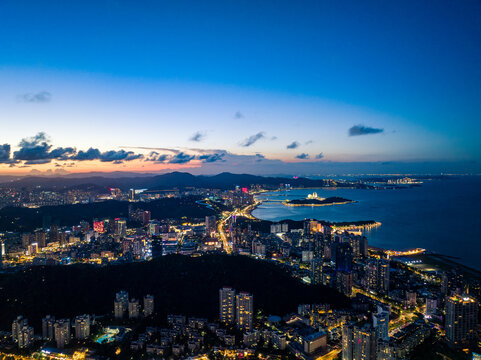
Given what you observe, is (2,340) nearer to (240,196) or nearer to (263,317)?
(263,317)

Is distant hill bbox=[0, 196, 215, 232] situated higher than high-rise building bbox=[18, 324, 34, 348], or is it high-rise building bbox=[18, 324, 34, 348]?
distant hill bbox=[0, 196, 215, 232]

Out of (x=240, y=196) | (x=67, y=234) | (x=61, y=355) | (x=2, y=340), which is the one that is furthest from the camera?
(x=240, y=196)

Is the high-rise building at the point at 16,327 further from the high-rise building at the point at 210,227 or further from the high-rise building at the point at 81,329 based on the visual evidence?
the high-rise building at the point at 210,227

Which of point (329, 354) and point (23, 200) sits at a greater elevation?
point (23, 200)

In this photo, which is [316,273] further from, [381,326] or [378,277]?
[381,326]

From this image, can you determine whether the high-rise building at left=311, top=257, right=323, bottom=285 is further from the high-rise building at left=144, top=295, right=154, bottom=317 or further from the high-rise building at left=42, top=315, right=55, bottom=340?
the high-rise building at left=42, top=315, right=55, bottom=340

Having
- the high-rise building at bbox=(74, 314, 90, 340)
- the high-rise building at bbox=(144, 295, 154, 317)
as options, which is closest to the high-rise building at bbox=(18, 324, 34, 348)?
the high-rise building at bbox=(74, 314, 90, 340)

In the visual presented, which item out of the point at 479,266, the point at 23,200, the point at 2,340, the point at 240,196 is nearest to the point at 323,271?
the point at 479,266

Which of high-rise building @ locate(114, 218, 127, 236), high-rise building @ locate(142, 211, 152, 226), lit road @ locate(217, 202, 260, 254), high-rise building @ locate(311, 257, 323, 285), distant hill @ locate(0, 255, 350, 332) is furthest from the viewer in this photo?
high-rise building @ locate(142, 211, 152, 226)
